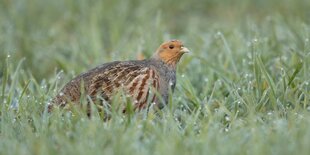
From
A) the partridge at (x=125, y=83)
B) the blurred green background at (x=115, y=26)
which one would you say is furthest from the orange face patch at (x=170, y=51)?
the blurred green background at (x=115, y=26)

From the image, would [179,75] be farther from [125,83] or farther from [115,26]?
[115,26]

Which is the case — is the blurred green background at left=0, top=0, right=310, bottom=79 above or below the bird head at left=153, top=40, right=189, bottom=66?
above

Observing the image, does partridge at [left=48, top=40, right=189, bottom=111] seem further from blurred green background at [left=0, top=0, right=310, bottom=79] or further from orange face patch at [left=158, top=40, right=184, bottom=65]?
blurred green background at [left=0, top=0, right=310, bottom=79]

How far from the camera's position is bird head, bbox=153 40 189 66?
5574 mm

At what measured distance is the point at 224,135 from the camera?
4.14m

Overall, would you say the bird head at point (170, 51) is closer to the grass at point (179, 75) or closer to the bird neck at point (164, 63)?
the bird neck at point (164, 63)

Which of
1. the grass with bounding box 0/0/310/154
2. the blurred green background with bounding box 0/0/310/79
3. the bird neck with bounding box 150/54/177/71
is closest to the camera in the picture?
the grass with bounding box 0/0/310/154

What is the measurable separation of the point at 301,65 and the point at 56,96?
Result: 5.52 ft

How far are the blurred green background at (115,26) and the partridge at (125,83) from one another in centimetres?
146

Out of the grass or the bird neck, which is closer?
the grass

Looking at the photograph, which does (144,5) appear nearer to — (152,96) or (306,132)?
(152,96)

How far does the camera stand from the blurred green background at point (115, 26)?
24.1 ft

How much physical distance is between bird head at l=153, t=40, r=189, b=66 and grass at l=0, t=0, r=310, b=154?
0.18m

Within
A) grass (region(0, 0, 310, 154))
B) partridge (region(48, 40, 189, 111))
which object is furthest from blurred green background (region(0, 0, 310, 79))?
partridge (region(48, 40, 189, 111))
